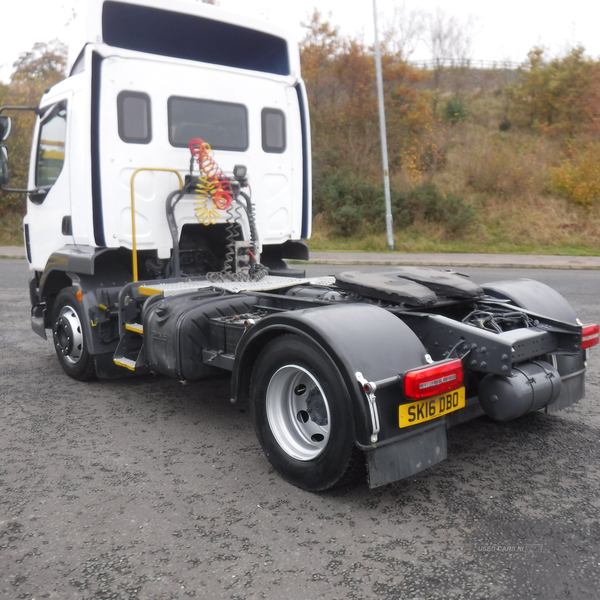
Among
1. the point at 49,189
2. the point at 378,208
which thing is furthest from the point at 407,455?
the point at 378,208

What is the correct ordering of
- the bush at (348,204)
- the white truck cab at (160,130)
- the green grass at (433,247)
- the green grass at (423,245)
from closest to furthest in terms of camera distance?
the white truck cab at (160,130) → the green grass at (433,247) → the green grass at (423,245) → the bush at (348,204)

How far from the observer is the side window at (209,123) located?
5598 millimetres

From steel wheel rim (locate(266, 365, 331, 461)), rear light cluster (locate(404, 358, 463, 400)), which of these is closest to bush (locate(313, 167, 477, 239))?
steel wheel rim (locate(266, 365, 331, 461))

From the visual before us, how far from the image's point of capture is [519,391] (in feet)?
11.5

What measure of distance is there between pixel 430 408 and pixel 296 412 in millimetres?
821

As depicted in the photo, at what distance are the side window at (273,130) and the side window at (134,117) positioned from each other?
120 centimetres

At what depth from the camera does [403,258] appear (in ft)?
57.5

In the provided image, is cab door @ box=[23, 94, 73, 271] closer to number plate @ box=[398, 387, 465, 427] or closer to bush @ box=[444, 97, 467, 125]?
number plate @ box=[398, 387, 465, 427]

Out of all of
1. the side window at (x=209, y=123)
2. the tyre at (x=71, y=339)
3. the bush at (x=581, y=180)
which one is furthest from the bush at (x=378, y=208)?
the tyre at (x=71, y=339)

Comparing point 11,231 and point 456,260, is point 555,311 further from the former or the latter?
point 11,231

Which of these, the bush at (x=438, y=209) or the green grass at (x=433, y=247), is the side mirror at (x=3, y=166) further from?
the bush at (x=438, y=209)

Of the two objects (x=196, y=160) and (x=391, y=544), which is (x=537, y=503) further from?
(x=196, y=160)

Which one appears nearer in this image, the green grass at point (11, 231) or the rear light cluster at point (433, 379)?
the rear light cluster at point (433, 379)

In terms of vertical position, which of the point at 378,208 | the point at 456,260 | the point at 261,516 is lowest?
the point at 261,516
